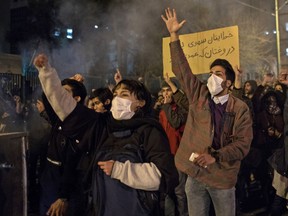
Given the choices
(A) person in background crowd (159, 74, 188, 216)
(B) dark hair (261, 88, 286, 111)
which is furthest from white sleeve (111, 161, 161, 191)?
(B) dark hair (261, 88, 286, 111)

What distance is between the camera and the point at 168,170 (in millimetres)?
2166

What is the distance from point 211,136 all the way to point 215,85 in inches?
14.7

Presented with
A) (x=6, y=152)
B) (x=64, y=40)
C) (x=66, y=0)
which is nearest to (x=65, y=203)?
(x=6, y=152)

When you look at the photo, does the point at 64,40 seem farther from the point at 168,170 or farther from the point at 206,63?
the point at 168,170

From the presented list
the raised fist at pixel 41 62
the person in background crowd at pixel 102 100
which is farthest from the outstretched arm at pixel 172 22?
the raised fist at pixel 41 62

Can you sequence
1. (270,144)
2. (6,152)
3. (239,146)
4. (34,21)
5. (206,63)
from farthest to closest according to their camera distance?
(34,21), (270,144), (206,63), (239,146), (6,152)

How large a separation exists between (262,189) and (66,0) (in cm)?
635

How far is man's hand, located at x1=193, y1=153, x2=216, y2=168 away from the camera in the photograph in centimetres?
293

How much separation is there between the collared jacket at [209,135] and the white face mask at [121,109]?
0.91 m

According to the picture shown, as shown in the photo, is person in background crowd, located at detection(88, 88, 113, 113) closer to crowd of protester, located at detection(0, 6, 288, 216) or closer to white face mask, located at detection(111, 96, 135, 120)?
crowd of protester, located at detection(0, 6, 288, 216)

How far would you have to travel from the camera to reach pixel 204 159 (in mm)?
2932

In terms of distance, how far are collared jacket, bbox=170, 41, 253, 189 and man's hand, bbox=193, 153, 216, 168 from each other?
0.11m

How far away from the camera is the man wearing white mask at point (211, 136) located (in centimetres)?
313

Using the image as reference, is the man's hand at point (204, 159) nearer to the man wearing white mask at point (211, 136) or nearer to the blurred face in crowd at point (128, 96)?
the man wearing white mask at point (211, 136)
